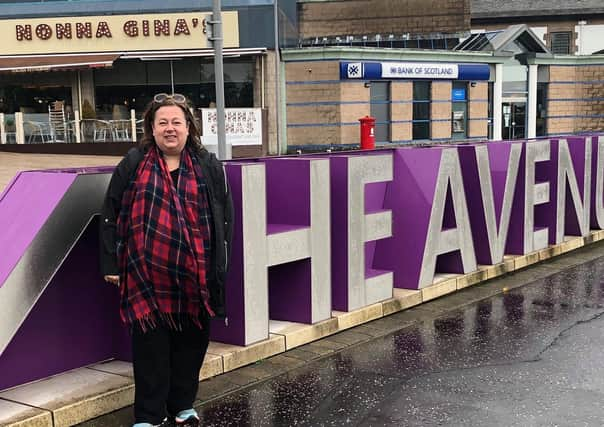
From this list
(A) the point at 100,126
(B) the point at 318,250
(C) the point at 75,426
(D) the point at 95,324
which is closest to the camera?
(C) the point at 75,426

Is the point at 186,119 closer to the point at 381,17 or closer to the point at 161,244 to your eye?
the point at 161,244

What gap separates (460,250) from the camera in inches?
306

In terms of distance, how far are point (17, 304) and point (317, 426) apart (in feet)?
5.86

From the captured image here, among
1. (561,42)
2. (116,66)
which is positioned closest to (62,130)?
(116,66)

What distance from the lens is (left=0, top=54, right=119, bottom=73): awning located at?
26.1 metres

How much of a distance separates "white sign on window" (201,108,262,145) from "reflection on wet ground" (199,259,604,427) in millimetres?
19113

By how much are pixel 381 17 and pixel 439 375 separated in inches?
1160

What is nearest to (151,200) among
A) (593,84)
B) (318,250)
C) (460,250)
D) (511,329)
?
(318,250)

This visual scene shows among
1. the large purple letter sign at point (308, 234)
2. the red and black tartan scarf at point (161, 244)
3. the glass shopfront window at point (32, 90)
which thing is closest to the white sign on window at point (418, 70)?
the glass shopfront window at point (32, 90)

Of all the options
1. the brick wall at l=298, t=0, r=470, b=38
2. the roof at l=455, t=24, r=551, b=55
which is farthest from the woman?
the brick wall at l=298, t=0, r=470, b=38

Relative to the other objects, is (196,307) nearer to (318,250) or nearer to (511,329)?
(318,250)

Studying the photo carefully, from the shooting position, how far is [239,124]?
83.8 ft

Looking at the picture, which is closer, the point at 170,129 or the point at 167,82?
the point at 170,129

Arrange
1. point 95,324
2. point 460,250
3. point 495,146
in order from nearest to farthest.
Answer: point 95,324 < point 460,250 < point 495,146
